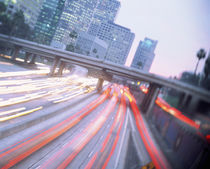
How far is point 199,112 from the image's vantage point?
722 centimetres

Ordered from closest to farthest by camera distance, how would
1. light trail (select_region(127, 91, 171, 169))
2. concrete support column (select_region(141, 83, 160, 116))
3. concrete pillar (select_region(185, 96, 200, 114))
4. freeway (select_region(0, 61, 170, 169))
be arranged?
concrete pillar (select_region(185, 96, 200, 114))
freeway (select_region(0, 61, 170, 169))
light trail (select_region(127, 91, 171, 169))
concrete support column (select_region(141, 83, 160, 116))

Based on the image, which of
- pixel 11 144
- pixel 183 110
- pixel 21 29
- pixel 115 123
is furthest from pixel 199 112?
pixel 21 29

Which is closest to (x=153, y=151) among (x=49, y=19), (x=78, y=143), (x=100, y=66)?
(x=78, y=143)

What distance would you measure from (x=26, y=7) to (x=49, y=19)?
2273 inches

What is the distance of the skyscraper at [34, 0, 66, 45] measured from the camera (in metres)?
186

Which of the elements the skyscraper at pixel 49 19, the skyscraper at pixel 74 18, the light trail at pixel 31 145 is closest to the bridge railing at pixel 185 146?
the light trail at pixel 31 145

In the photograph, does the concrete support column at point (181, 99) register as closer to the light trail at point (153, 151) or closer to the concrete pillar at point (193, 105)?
the concrete pillar at point (193, 105)

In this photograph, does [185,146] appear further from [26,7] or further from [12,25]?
[26,7]

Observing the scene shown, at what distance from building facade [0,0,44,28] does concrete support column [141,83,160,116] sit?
12415cm

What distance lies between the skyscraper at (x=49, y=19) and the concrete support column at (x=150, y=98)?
168004mm

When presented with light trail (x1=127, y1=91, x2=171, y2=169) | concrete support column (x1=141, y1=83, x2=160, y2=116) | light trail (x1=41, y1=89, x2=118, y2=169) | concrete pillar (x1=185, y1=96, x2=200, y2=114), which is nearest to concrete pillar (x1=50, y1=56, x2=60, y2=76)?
concrete support column (x1=141, y1=83, x2=160, y2=116)

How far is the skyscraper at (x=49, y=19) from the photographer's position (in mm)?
185750

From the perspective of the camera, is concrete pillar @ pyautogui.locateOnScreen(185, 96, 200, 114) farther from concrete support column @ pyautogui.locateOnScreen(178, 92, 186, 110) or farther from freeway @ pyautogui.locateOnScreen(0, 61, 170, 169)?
freeway @ pyautogui.locateOnScreen(0, 61, 170, 169)

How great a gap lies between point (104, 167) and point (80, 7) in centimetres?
15312
